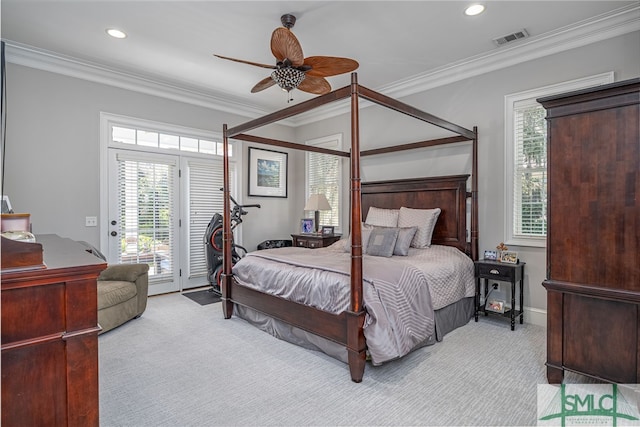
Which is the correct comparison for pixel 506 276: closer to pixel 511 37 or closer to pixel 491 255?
pixel 491 255

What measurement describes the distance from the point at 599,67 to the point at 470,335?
285cm

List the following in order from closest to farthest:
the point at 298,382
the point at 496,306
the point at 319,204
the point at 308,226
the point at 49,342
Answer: the point at 49,342 → the point at 298,382 → the point at 496,306 → the point at 319,204 → the point at 308,226

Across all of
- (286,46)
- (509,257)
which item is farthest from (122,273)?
(509,257)

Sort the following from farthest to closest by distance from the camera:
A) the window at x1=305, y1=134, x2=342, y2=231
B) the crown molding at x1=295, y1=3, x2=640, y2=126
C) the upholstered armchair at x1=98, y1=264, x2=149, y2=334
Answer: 1. the window at x1=305, y1=134, x2=342, y2=231
2. the upholstered armchair at x1=98, y1=264, x2=149, y2=334
3. the crown molding at x1=295, y1=3, x2=640, y2=126

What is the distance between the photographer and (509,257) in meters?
3.69

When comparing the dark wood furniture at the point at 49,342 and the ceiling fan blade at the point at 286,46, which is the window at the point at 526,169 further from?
the dark wood furniture at the point at 49,342

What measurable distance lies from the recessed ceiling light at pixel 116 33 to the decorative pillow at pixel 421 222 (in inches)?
143

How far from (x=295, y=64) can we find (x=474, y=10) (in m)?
1.65

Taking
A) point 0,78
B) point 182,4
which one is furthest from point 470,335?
point 0,78

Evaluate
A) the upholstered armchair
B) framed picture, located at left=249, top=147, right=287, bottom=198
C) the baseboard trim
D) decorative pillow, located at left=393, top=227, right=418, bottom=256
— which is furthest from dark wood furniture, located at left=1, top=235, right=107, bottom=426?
framed picture, located at left=249, top=147, right=287, bottom=198

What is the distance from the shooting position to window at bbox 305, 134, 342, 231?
576 cm

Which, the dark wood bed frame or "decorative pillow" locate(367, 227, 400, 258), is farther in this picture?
"decorative pillow" locate(367, 227, 400, 258)

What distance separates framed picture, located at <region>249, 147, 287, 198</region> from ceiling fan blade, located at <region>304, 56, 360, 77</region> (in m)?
3.09

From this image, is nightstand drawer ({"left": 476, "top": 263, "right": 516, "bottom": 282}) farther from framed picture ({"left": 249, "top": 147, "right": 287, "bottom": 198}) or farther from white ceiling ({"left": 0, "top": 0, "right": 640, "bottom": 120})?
framed picture ({"left": 249, "top": 147, "right": 287, "bottom": 198})
